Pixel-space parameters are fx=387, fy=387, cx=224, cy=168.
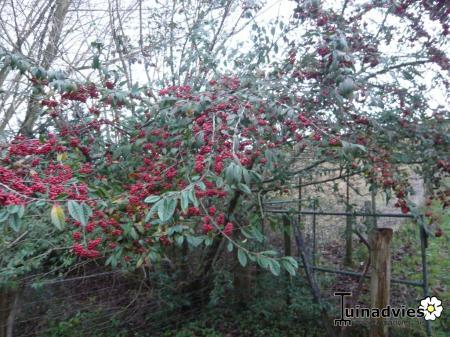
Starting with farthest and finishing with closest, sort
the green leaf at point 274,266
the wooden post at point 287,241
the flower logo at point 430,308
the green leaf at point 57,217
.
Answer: the wooden post at point 287,241
the flower logo at point 430,308
the green leaf at point 274,266
the green leaf at point 57,217

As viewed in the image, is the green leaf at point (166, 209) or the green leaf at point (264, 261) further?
the green leaf at point (264, 261)

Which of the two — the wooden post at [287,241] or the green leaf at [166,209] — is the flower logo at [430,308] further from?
the green leaf at [166,209]

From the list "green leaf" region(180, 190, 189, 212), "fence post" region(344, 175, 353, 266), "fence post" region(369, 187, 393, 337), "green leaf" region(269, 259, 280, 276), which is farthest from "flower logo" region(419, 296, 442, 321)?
"green leaf" region(180, 190, 189, 212)

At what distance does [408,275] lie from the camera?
12.9 feet

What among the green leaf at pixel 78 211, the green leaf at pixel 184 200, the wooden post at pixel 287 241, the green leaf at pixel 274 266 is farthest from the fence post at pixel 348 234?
the green leaf at pixel 78 211

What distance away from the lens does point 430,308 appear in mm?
3141

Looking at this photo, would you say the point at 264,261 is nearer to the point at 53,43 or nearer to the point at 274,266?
the point at 274,266

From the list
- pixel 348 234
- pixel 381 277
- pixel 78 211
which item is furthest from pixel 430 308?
pixel 78 211

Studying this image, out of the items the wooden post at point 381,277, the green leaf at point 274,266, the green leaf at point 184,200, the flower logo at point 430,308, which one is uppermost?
the green leaf at point 184,200

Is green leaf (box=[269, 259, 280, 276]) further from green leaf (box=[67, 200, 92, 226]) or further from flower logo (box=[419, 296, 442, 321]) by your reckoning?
flower logo (box=[419, 296, 442, 321])

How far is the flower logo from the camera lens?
306cm

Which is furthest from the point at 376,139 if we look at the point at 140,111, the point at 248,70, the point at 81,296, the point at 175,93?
the point at 81,296

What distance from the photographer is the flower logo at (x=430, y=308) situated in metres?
3.06

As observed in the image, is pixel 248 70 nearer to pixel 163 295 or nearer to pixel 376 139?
pixel 376 139
